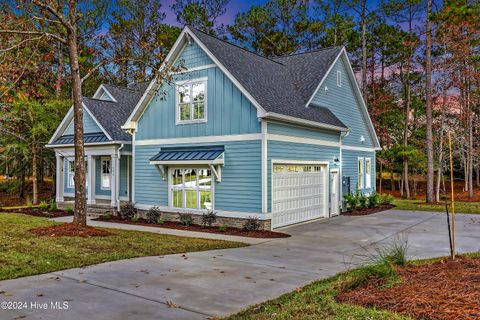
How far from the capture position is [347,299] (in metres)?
4.78

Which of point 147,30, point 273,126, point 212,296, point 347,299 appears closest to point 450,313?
point 347,299

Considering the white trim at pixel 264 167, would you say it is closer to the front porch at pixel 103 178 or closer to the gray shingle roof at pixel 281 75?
the gray shingle roof at pixel 281 75

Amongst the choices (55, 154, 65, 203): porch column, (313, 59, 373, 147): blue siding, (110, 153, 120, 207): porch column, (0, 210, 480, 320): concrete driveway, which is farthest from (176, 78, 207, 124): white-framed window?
(55, 154, 65, 203): porch column

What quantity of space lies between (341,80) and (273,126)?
7.66 metres

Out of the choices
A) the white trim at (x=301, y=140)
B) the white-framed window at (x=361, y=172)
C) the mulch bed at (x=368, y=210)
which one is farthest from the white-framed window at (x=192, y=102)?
the white-framed window at (x=361, y=172)

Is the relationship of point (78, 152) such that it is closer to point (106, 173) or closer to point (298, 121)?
point (298, 121)

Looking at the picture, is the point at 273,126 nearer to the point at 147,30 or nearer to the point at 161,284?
the point at 161,284

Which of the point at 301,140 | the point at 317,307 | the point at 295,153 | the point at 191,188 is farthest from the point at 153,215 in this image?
the point at 317,307

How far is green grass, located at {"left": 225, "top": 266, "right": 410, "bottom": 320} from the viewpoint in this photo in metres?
4.21

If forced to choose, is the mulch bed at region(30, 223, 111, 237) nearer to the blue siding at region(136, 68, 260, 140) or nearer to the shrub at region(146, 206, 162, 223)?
the shrub at region(146, 206, 162, 223)

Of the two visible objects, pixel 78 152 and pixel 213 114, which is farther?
pixel 213 114

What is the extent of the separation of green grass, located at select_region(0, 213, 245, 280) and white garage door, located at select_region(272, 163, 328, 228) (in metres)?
3.27

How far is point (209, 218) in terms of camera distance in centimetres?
1323

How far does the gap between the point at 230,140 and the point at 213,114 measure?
1218 mm
